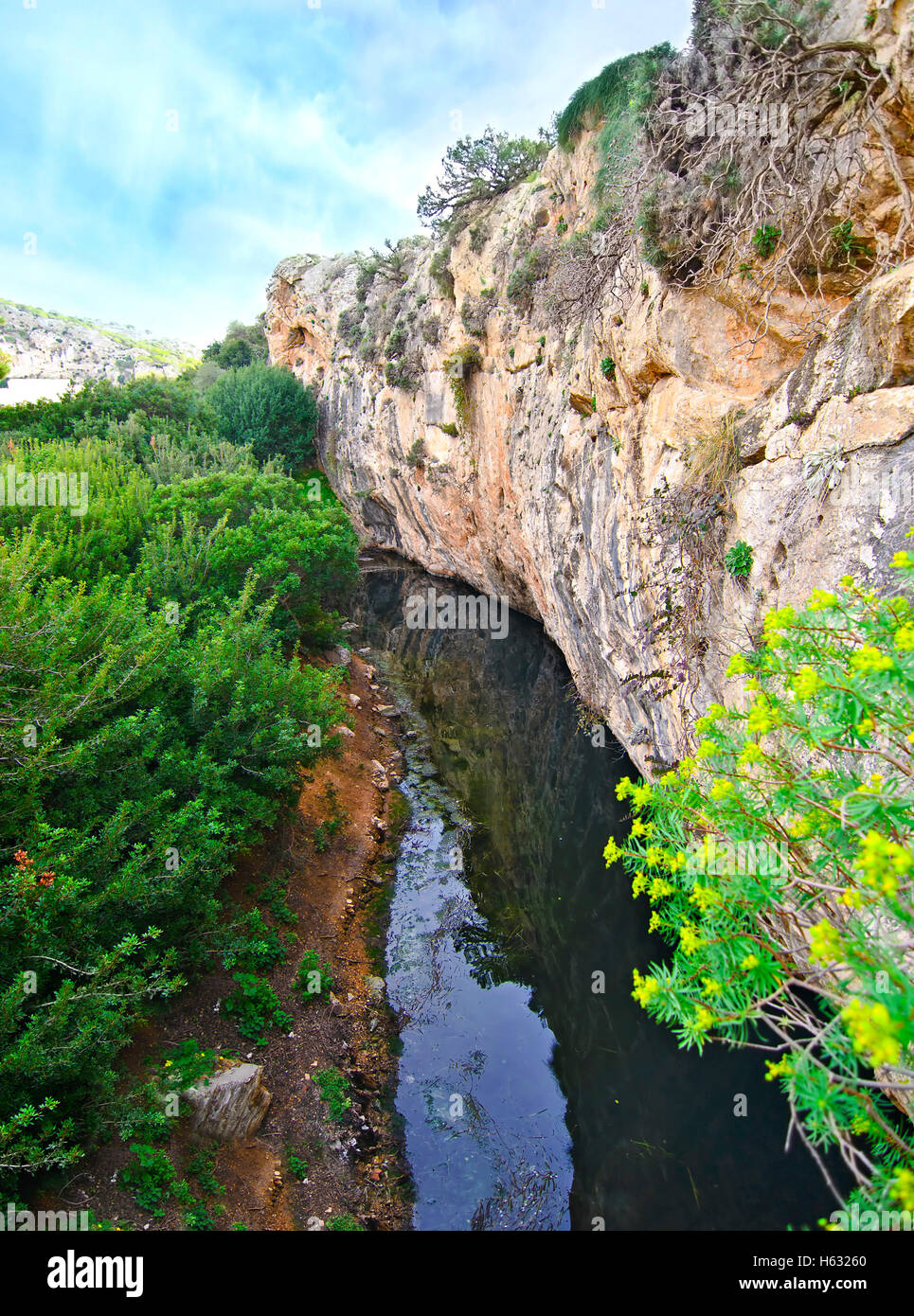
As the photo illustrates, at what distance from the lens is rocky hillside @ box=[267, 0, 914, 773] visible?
520cm

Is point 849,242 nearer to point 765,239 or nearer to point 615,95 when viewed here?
point 765,239

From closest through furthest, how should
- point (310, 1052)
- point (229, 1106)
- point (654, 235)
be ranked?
point (229, 1106) → point (310, 1052) → point (654, 235)

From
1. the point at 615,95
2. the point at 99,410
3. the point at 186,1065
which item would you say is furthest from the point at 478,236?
the point at 186,1065

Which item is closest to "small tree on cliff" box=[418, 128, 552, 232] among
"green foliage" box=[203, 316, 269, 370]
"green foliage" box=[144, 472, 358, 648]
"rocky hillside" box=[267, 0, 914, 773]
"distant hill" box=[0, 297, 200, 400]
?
"rocky hillside" box=[267, 0, 914, 773]

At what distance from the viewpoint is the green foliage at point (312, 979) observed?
7.51 metres

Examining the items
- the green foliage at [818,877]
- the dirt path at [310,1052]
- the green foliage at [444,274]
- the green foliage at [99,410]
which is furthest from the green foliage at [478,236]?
the green foliage at [818,877]

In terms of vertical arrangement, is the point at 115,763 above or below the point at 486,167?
below

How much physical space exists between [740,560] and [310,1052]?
6963mm

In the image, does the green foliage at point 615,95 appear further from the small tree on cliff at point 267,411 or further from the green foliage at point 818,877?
the small tree on cliff at point 267,411

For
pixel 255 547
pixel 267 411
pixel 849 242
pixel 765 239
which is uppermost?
pixel 267 411

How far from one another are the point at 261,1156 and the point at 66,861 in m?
3.25

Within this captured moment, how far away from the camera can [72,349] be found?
8569 cm

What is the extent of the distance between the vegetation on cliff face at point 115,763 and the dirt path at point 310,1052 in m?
0.43

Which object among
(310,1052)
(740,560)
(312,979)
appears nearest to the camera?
(740,560)
